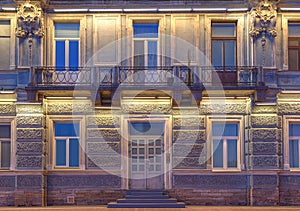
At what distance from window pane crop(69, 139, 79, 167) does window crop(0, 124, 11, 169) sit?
2247 millimetres

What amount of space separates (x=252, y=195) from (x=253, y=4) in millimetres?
6909

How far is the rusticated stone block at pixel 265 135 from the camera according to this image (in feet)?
66.9

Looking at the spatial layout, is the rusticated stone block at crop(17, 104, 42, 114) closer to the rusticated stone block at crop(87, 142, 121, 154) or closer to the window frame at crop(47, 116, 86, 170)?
the window frame at crop(47, 116, 86, 170)

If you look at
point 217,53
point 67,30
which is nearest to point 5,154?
point 67,30

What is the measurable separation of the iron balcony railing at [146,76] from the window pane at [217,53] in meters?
0.35

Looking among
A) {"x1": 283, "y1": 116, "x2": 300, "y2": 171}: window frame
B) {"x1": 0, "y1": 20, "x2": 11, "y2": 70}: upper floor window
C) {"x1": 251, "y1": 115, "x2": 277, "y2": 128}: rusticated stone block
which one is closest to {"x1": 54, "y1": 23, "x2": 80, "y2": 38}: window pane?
{"x1": 0, "y1": 20, "x2": 11, "y2": 70}: upper floor window

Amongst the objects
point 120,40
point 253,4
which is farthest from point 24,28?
point 253,4

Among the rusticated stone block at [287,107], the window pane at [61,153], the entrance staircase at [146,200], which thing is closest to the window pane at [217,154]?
the entrance staircase at [146,200]

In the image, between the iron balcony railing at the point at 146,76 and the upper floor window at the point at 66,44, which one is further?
the upper floor window at the point at 66,44

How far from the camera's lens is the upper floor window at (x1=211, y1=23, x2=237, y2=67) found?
21125 mm

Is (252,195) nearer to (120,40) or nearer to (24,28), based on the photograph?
(120,40)

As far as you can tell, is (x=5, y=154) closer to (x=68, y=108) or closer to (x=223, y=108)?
(x=68, y=108)

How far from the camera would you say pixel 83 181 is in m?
20.6

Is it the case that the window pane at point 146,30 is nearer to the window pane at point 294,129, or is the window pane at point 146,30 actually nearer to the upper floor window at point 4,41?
the upper floor window at point 4,41
